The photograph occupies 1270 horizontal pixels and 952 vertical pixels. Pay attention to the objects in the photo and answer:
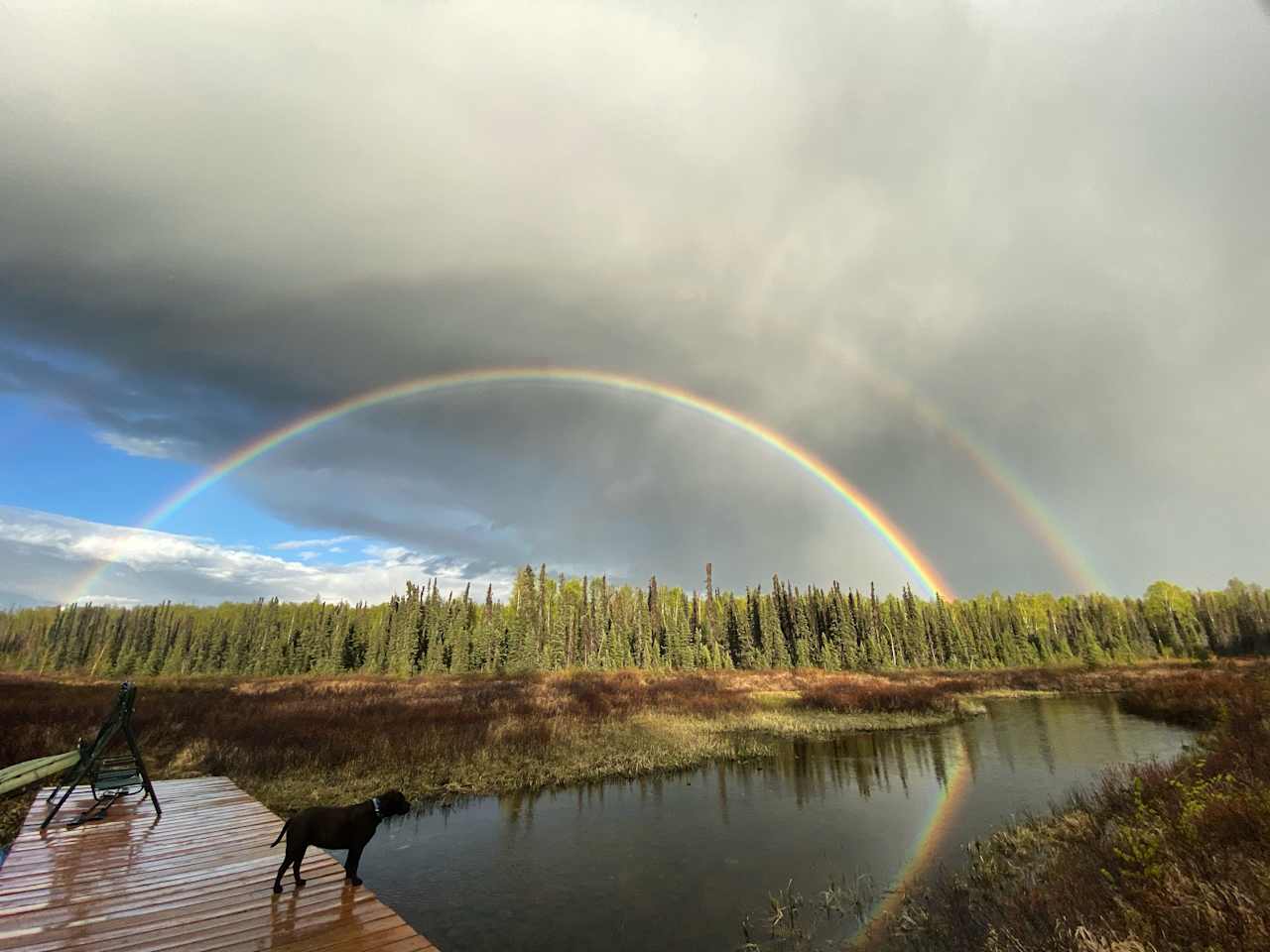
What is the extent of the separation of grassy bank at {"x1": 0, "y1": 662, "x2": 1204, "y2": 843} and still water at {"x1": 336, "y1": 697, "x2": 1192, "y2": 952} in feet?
7.22

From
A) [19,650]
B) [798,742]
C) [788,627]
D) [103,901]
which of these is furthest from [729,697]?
[19,650]

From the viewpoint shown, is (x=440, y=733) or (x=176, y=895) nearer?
(x=176, y=895)

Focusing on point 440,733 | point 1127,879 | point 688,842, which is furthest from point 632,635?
point 1127,879

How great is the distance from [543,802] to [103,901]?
12.5m

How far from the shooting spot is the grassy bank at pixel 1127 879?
21.0 feet

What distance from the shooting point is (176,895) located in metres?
7.05

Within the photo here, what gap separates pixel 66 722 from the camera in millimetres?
21047

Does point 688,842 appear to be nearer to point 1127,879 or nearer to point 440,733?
point 1127,879

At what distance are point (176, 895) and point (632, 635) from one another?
9664 cm

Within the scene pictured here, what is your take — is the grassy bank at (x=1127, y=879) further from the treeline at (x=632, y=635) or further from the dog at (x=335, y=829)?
the treeline at (x=632, y=635)

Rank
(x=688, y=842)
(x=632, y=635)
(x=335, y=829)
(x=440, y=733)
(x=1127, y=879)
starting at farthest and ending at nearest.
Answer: (x=632, y=635)
(x=440, y=733)
(x=688, y=842)
(x=1127, y=879)
(x=335, y=829)

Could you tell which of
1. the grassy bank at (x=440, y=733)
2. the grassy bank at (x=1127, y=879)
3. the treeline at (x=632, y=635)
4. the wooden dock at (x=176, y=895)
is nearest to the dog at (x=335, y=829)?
the wooden dock at (x=176, y=895)

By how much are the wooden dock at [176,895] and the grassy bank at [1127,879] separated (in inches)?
314

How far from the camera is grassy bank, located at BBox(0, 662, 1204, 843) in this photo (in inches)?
711
